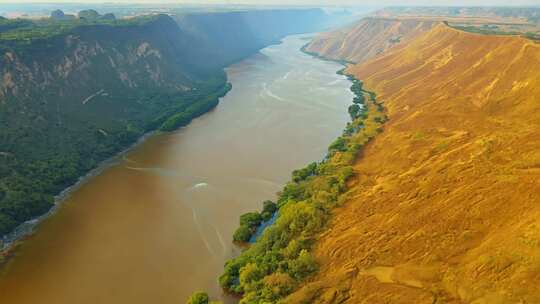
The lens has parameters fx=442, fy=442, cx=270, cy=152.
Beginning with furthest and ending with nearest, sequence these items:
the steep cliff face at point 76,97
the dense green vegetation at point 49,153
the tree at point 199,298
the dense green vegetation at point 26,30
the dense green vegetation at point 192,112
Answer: the dense green vegetation at point 192,112, the dense green vegetation at point 26,30, the steep cliff face at point 76,97, the dense green vegetation at point 49,153, the tree at point 199,298

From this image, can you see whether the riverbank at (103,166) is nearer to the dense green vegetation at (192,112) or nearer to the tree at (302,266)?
the dense green vegetation at (192,112)

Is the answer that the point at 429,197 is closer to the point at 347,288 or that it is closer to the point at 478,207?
the point at 478,207

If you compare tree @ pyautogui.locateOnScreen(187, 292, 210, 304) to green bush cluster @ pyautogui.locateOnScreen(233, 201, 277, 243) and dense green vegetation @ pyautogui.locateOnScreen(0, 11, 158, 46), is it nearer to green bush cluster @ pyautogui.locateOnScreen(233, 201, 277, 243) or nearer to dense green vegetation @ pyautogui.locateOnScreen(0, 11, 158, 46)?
green bush cluster @ pyautogui.locateOnScreen(233, 201, 277, 243)

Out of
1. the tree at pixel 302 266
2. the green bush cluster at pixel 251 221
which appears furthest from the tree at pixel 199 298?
the green bush cluster at pixel 251 221

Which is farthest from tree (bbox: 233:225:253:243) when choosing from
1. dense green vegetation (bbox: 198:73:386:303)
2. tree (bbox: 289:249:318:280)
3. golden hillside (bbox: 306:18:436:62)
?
golden hillside (bbox: 306:18:436:62)

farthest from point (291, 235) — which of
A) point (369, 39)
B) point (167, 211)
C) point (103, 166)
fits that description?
point (369, 39)
